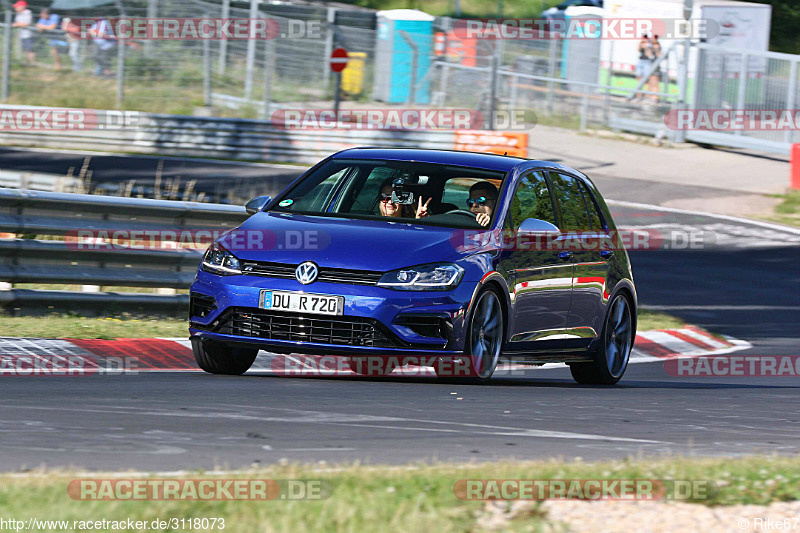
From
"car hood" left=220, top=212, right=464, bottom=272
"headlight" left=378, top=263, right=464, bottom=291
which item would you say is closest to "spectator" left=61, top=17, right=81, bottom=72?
"car hood" left=220, top=212, right=464, bottom=272

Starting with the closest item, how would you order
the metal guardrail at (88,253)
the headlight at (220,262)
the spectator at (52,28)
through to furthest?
the headlight at (220,262) → the metal guardrail at (88,253) → the spectator at (52,28)

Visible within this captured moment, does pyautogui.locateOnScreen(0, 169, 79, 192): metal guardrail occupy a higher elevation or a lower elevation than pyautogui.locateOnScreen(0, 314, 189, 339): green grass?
higher

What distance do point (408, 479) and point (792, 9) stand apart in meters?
52.0

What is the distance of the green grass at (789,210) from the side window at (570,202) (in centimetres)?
1457

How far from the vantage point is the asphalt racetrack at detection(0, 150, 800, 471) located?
5.81m

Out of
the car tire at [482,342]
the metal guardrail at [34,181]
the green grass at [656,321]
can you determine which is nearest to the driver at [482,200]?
the car tire at [482,342]

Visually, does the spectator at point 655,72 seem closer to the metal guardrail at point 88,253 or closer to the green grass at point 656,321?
the green grass at point 656,321

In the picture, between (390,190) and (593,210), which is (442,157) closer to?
(390,190)

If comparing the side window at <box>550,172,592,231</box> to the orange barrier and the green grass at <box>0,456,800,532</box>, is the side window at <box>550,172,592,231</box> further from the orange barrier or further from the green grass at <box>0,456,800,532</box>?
the orange barrier

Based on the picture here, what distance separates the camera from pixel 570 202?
10008 millimetres

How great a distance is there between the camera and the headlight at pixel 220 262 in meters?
8.27

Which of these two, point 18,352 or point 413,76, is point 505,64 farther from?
point 18,352

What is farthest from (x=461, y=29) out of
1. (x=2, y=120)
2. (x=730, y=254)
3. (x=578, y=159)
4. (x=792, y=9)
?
(x=792, y=9)

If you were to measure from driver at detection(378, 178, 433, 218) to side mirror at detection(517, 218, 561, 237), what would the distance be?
641mm
